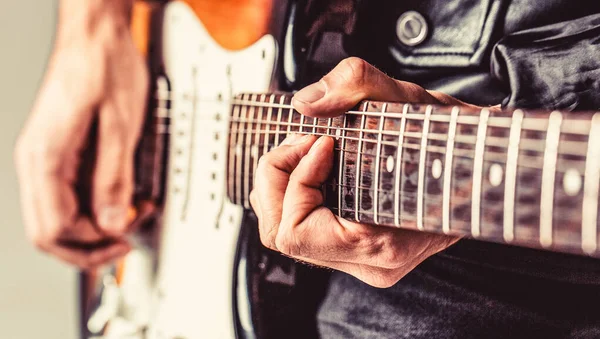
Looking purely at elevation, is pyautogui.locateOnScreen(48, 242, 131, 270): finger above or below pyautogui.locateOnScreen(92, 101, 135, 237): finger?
below

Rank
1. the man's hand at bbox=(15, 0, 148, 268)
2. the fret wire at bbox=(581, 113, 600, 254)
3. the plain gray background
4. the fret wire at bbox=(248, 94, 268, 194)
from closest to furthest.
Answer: the fret wire at bbox=(581, 113, 600, 254), the fret wire at bbox=(248, 94, 268, 194), the man's hand at bbox=(15, 0, 148, 268), the plain gray background

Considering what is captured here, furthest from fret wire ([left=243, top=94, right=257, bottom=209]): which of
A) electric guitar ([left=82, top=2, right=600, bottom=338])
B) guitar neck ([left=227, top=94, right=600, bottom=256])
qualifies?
guitar neck ([left=227, top=94, right=600, bottom=256])

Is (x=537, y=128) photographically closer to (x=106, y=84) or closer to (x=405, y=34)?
(x=405, y=34)

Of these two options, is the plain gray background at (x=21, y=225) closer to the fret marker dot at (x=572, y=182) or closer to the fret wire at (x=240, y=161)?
the fret wire at (x=240, y=161)

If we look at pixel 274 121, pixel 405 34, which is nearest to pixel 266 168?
pixel 274 121

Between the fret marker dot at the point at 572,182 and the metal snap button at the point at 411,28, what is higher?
the metal snap button at the point at 411,28

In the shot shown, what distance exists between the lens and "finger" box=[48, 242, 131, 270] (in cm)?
75

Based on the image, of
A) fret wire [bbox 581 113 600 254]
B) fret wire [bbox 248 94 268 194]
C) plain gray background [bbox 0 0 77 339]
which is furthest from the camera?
plain gray background [bbox 0 0 77 339]

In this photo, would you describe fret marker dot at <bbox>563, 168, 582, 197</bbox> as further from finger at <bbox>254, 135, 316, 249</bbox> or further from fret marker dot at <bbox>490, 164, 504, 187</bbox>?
finger at <bbox>254, 135, 316, 249</bbox>

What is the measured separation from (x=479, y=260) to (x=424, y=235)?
84 mm

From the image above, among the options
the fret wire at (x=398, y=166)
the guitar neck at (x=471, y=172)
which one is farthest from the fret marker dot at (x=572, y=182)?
the fret wire at (x=398, y=166)

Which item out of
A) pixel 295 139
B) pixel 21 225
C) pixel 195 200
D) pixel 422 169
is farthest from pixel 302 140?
pixel 21 225

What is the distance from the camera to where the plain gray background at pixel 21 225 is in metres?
0.96

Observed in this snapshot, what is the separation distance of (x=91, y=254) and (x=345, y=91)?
54 cm
